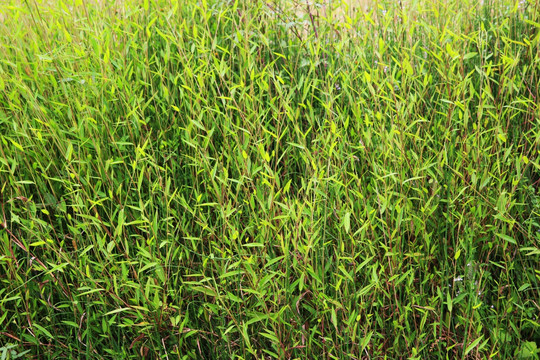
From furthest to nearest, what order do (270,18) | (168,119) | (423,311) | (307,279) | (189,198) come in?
(270,18) < (168,119) < (189,198) < (307,279) < (423,311)

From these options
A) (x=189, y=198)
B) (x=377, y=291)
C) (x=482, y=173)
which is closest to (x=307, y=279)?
(x=377, y=291)

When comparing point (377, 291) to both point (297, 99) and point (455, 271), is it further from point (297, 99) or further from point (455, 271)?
point (297, 99)

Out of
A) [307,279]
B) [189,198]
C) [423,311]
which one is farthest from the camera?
[189,198]

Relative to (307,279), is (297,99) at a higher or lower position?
higher

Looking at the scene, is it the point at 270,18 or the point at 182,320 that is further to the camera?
the point at 270,18

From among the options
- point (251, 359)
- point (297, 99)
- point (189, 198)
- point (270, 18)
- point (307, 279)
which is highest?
point (270, 18)

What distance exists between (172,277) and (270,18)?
1317 mm

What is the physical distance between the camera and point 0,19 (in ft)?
9.91

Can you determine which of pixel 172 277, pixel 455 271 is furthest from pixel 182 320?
pixel 455 271

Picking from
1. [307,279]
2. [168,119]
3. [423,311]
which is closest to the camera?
[423,311]

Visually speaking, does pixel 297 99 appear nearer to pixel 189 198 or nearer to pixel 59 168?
pixel 189 198

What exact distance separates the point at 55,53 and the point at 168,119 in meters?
0.54

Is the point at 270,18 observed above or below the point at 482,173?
above

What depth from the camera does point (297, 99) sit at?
246cm
